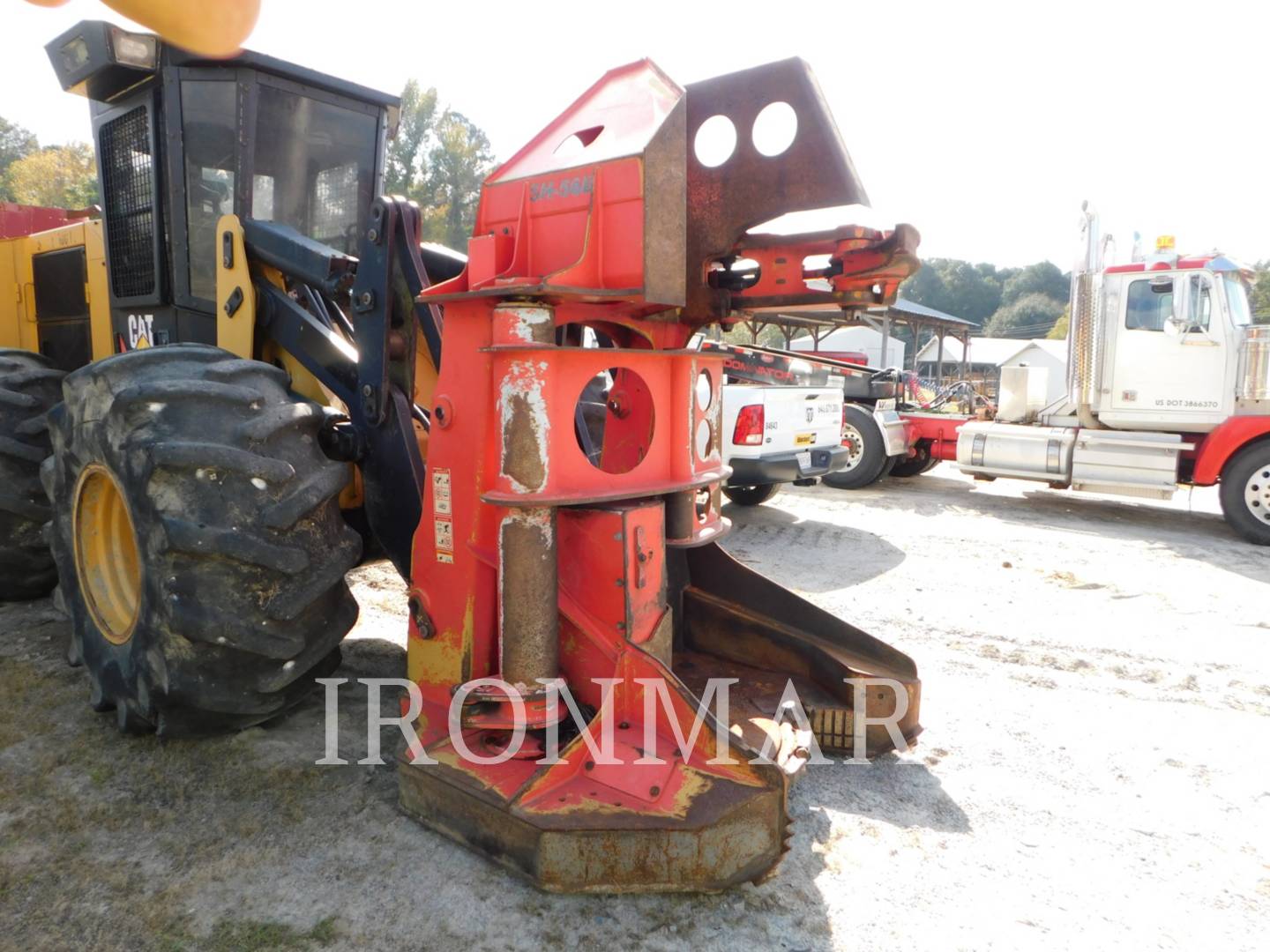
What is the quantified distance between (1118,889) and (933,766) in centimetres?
75

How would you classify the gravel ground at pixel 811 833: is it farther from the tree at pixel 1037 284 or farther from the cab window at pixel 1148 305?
the tree at pixel 1037 284

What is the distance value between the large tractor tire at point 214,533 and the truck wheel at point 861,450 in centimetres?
807

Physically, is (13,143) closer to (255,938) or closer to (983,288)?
(255,938)

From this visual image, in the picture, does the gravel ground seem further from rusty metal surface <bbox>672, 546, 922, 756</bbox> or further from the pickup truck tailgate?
the pickup truck tailgate

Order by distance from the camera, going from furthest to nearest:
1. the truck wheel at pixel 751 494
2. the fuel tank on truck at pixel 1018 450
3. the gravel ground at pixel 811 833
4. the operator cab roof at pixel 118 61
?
the fuel tank on truck at pixel 1018 450 < the truck wheel at pixel 751 494 < the operator cab roof at pixel 118 61 < the gravel ground at pixel 811 833

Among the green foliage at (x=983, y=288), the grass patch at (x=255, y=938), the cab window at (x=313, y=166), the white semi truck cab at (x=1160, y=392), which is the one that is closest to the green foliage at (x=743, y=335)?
the cab window at (x=313, y=166)

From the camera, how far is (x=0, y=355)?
4.13m

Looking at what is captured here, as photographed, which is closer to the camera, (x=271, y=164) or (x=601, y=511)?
(x=601, y=511)

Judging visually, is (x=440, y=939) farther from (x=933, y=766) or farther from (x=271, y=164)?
(x=271, y=164)

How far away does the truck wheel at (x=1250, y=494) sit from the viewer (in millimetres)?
7559

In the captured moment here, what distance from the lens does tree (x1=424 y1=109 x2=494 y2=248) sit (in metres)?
33.6

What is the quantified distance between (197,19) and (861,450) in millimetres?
9973

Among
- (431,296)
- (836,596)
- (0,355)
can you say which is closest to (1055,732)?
(836,596)

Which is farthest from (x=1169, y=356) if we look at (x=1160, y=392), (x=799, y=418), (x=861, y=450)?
(x=799, y=418)
